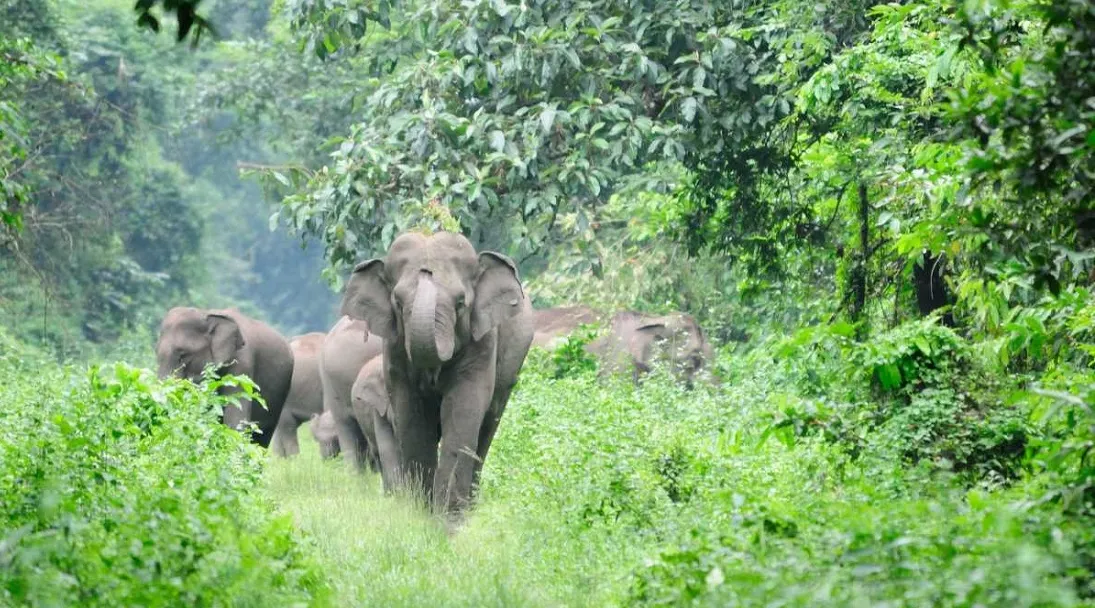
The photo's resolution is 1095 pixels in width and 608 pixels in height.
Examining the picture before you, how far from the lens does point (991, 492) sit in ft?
26.9

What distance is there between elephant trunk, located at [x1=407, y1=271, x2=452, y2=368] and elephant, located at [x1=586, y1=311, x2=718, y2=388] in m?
8.48

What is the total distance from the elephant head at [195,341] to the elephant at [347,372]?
0.94m

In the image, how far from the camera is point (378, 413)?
49.4ft

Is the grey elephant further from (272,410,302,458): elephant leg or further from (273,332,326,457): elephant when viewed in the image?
(273,332,326,457): elephant

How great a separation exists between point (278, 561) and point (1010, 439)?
4080 mm

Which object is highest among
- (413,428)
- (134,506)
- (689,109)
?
(689,109)

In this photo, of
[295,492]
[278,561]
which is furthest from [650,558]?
[295,492]

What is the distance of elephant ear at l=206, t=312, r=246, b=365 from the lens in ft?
57.4

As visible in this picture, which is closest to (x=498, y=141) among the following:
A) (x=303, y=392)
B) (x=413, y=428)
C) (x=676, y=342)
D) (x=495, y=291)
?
(x=495, y=291)

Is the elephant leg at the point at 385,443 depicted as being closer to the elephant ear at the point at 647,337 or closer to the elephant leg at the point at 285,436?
the elephant ear at the point at 647,337

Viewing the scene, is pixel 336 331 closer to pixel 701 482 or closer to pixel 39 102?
pixel 701 482

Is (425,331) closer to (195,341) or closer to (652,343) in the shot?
(195,341)

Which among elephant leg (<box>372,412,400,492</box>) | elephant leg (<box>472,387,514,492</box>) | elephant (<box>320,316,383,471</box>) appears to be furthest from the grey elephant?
elephant (<box>320,316,383,471</box>)

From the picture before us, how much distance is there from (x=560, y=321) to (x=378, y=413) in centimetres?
837
